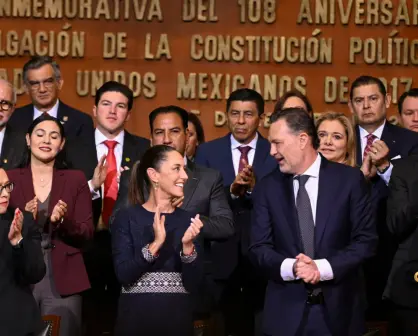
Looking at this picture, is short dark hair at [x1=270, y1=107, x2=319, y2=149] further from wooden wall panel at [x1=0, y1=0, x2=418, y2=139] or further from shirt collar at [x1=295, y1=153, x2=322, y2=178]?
wooden wall panel at [x1=0, y1=0, x2=418, y2=139]

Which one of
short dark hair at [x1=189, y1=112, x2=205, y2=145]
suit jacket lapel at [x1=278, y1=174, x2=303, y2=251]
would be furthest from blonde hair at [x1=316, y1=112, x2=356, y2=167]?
short dark hair at [x1=189, y1=112, x2=205, y2=145]

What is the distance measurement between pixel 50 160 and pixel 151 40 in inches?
94.6

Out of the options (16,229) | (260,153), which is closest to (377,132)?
(260,153)

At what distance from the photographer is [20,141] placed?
6.21 metres

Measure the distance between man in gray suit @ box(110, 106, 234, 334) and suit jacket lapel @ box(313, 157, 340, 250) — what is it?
2.57ft

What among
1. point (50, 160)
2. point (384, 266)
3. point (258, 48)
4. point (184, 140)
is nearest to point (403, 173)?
point (384, 266)

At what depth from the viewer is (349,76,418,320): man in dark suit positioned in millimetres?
6152

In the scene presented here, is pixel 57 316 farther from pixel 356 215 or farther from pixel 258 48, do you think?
pixel 258 48

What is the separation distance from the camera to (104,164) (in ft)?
20.0

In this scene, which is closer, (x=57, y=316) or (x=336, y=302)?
(x=336, y=302)

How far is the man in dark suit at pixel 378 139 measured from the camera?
6152 millimetres

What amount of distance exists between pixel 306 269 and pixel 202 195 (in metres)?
1.22

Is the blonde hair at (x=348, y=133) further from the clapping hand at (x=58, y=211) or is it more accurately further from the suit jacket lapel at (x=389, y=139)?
the clapping hand at (x=58, y=211)

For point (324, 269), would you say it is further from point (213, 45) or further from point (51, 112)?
point (213, 45)
